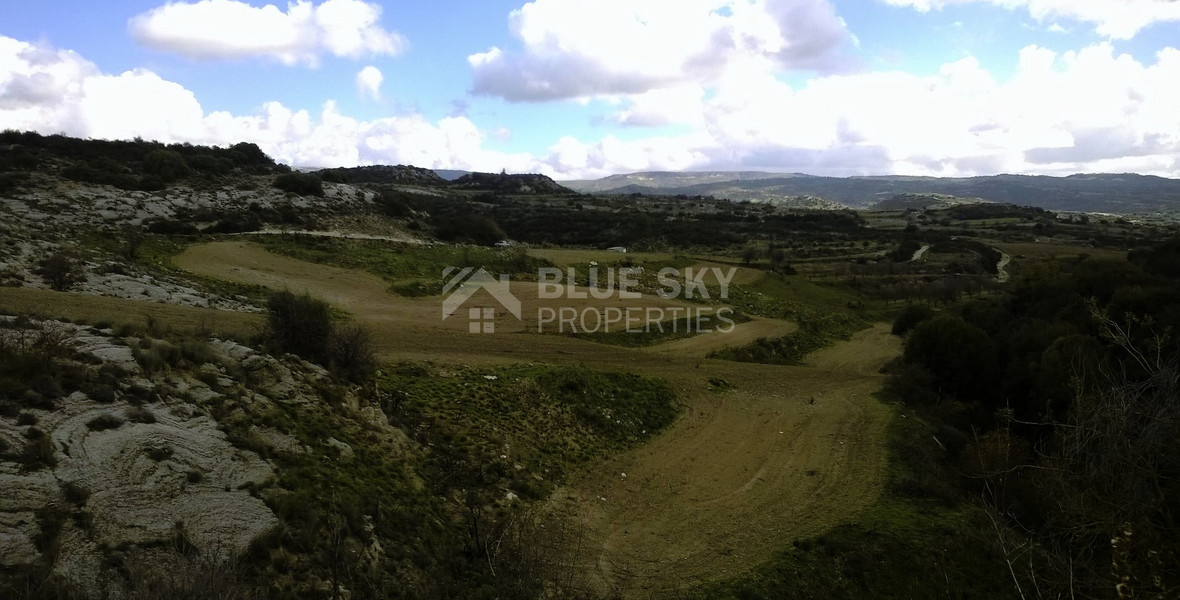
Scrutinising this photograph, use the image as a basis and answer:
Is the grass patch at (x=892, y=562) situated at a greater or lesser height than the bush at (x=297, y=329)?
lesser

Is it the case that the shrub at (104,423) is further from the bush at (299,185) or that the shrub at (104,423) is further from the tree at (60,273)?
the bush at (299,185)

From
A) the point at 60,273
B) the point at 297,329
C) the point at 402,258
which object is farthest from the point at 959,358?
the point at 60,273

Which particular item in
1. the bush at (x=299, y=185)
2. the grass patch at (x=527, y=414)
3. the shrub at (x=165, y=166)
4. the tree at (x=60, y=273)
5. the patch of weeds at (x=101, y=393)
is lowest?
the grass patch at (x=527, y=414)

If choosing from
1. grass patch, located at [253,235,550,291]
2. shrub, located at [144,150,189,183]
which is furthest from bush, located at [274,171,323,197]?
grass patch, located at [253,235,550,291]

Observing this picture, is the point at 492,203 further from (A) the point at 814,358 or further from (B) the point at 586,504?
(B) the point at 586,504

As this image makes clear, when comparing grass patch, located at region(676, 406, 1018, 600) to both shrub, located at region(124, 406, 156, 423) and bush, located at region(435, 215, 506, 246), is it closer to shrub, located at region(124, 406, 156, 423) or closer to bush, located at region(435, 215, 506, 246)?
shrub, located at region(124, 406, 156, 423)

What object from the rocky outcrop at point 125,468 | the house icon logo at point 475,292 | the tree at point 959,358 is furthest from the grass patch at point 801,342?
the rocky outcrop at point 125,468
